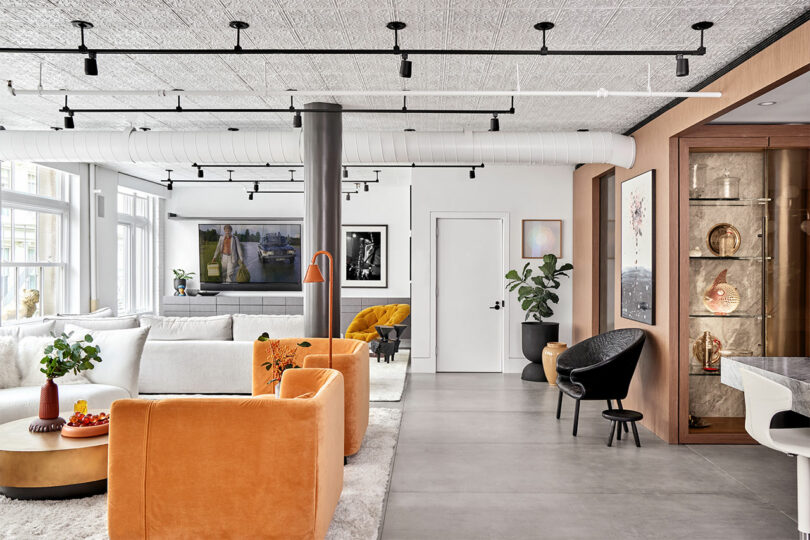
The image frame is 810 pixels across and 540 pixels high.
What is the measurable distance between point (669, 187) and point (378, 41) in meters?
2.82

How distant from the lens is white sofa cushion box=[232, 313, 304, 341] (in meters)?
6.86

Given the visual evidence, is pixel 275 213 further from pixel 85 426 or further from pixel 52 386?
pixel 85 426

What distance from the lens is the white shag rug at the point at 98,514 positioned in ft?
10.9

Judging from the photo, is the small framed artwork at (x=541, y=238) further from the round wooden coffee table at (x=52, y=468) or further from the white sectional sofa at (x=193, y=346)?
the round wooden coffee table at (x=52, y=468)

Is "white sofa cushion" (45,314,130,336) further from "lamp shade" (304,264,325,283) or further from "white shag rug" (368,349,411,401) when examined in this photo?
"lamp shade" (304,264,325,283)

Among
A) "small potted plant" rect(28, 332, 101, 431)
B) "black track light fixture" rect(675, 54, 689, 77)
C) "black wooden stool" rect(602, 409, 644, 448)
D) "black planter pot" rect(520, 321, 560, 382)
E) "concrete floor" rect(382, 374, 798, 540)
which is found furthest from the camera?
"black planter pot" rect(520, 321, 560, 382)

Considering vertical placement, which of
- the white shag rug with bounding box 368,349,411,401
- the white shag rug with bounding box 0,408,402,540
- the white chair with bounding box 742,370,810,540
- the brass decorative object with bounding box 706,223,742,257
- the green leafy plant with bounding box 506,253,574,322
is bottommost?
the white shag rug with bounding box 368,349,411,401

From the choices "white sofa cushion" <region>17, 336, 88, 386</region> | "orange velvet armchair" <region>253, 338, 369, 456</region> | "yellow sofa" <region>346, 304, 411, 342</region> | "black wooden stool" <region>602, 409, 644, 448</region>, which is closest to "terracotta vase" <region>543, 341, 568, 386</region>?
"black wooden stool" <region>602, 409, 644, 448</region>

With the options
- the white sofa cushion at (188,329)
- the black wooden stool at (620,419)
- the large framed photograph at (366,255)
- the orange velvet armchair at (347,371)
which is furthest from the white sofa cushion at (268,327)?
the large framed photograph at (366,255)

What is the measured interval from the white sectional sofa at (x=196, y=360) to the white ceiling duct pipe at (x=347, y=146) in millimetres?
1859

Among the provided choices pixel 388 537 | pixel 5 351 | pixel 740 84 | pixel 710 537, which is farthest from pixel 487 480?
pixel 5 351

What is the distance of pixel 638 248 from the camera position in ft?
19.5

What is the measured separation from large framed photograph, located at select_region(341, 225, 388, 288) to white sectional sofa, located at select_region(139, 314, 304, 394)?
4683 mm

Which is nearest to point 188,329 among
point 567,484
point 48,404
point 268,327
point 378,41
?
point 268,327
